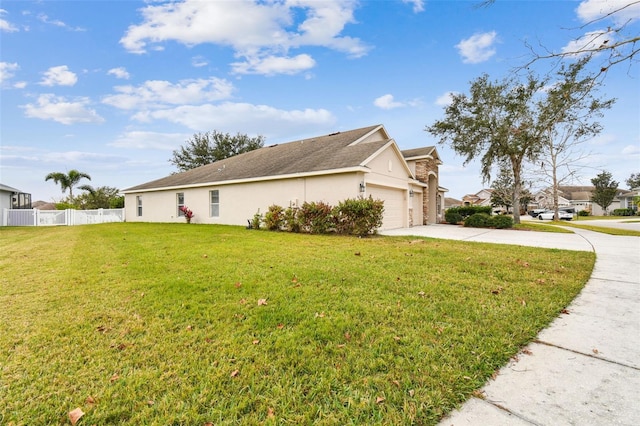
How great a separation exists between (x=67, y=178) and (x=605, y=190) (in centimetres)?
7130

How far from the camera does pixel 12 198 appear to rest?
22.7m

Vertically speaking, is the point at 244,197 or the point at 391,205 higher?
the point at 244,197

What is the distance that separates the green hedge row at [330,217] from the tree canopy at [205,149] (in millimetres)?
27160

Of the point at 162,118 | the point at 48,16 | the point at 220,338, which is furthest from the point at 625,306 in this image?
the point at 162,118

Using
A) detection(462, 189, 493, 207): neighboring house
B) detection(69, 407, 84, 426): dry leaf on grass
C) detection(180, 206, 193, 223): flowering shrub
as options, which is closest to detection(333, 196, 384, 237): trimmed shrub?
detection(69, 407, 84, 426): dry leaf on grass

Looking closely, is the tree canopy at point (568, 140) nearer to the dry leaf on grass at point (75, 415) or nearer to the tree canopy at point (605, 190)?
the dry leaf on grass at point (75, 415)

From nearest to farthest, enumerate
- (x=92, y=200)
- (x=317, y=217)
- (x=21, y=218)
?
(x=317, y=217) → (x=21, y=218) → (x=92, y=200)

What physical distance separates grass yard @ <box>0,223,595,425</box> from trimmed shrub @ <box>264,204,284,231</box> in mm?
7405

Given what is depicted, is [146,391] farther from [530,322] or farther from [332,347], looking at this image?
[530,322]

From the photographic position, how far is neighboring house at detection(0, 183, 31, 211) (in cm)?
2098

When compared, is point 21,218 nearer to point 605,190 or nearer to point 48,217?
point 48,217

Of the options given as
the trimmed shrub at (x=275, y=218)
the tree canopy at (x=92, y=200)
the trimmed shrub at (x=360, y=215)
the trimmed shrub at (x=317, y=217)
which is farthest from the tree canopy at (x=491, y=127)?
the tree canopy at (x=92, y=200)

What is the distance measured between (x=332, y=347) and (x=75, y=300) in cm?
369

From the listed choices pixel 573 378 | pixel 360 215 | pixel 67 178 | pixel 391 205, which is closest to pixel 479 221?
pixel 391 205
